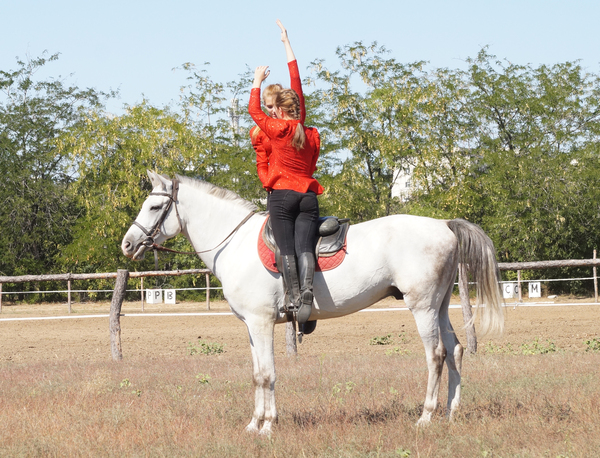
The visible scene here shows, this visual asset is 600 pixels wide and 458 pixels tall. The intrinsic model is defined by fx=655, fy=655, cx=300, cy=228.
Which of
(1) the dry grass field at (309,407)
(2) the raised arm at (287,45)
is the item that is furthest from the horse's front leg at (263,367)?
(2) the raised arm at (287,45)

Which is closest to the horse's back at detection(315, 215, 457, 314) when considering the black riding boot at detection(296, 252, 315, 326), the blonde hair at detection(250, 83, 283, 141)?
the black riding boot at detection(296, 252, 315, 326)

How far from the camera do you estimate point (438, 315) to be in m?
6.30

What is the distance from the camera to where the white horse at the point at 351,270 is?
5.86 meters

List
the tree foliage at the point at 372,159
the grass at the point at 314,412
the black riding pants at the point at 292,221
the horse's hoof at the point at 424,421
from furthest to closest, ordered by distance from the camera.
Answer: the tree foliage at the point at 372,159
the black riding pants at the point at 292,221
the horse's hoof at the point at 424,421
the grass at the point at 314,412

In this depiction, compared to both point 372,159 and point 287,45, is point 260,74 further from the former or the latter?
point 372,159

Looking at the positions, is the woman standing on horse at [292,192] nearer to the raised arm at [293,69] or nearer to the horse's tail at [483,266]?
the raised arm at [293,69]

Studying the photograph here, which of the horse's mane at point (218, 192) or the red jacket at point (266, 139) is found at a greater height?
the red jacket at point (266, 139)

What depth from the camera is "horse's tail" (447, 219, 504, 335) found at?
625 centimetres

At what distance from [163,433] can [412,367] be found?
14.8 ft

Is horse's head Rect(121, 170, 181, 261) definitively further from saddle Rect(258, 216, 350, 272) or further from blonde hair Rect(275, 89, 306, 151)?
blonde hair Rect(275, 89, 306, 151)

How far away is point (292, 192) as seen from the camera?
572cm

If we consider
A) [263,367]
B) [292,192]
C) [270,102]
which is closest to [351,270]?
[292,192]

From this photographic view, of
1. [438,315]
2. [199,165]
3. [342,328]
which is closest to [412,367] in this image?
[438,315]

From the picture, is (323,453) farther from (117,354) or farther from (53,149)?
(53,149)
